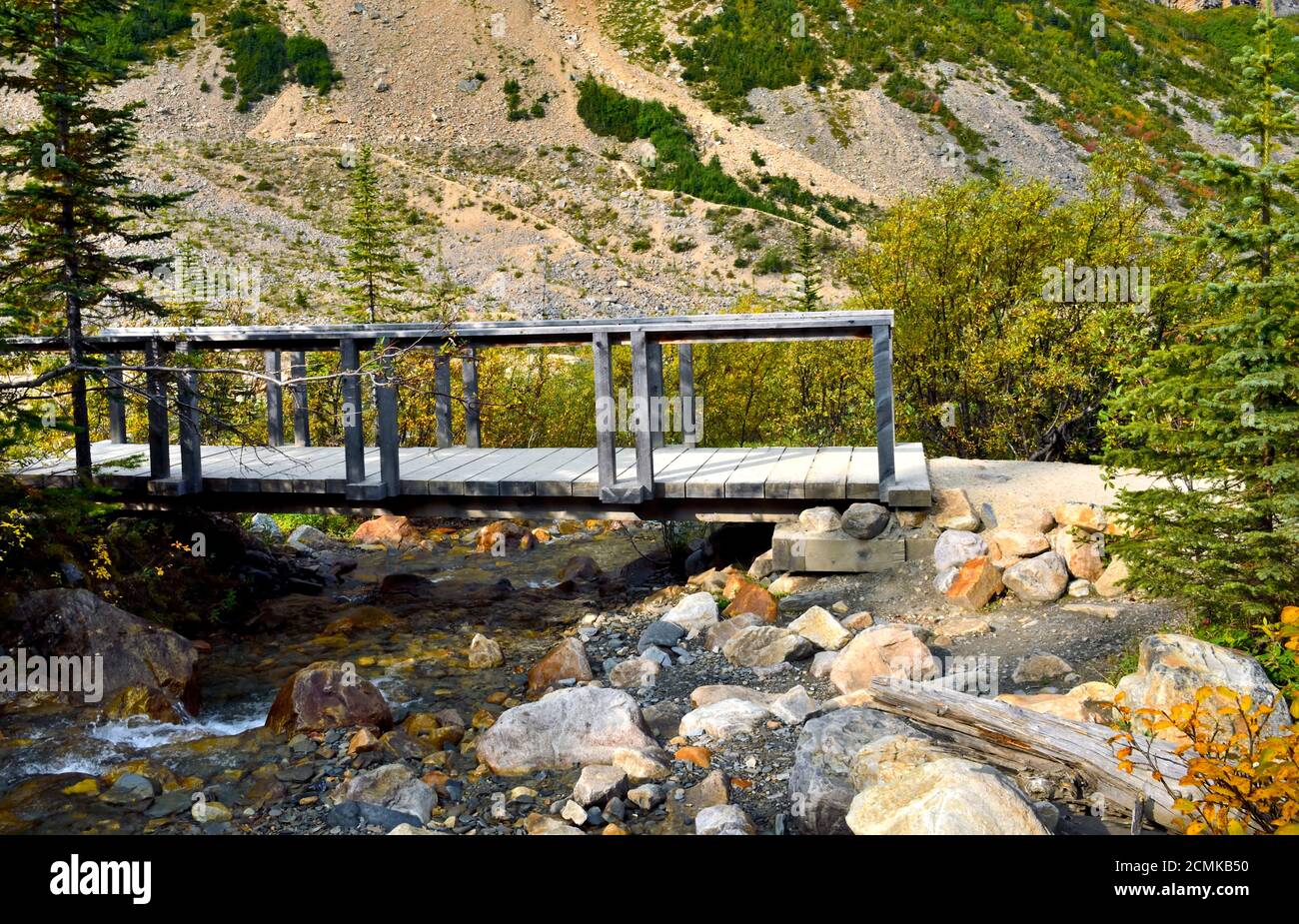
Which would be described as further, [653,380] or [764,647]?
[653,380]

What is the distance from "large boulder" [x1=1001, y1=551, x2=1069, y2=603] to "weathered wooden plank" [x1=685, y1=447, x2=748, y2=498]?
224cm

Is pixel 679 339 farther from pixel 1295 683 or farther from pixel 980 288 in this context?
pixel 1295 683

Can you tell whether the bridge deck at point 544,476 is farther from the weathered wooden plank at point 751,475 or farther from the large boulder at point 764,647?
the large boulder at point 764,647

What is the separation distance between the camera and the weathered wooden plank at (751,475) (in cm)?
812

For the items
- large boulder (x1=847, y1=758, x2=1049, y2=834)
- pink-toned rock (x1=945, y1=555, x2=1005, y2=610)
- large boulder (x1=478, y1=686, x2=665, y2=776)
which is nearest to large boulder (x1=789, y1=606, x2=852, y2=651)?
pink-toned rock (x1=945, y1=555, x2=1005, y2=610)

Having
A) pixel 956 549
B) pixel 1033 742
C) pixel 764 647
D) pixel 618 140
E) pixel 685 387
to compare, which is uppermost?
pixel 618 140

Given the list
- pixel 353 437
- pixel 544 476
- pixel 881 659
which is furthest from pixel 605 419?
pixel 881 659

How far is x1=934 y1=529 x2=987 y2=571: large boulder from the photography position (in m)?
7.57

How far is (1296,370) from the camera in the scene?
15.9 ft

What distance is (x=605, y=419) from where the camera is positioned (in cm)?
804

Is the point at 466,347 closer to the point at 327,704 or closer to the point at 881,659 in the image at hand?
the point at 327,704

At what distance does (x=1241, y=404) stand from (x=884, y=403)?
2.97m

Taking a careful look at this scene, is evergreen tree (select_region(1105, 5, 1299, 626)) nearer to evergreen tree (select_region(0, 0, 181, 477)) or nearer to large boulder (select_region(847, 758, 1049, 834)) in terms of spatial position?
large boulder (select_region(847, 758, 1049, 834))

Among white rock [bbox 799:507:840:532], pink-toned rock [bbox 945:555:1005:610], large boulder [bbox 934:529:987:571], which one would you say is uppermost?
white rock [bbox 799:507:840:532]
